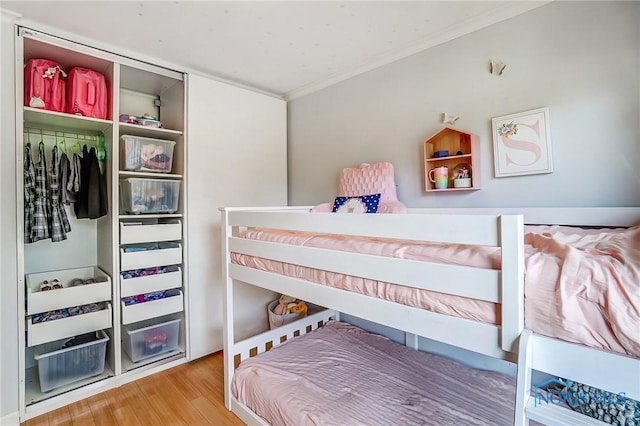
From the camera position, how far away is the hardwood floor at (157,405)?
1778 millimetres

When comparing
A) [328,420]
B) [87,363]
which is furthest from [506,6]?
[87,363]

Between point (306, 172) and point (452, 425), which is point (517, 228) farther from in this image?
point (306, 172)

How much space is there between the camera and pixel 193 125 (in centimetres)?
245

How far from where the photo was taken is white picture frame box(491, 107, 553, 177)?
1.62 meters

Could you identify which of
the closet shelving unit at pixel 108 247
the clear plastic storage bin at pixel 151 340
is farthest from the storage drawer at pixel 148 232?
the clear plastic storage bin at pixel 151 340

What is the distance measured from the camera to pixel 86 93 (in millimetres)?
2082

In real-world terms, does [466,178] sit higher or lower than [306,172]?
lower

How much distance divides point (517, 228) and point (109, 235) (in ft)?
8.28

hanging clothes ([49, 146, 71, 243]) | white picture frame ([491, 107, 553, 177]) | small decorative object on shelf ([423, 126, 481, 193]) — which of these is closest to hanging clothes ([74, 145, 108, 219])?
hanging clothes ([49, 146, 71, 243])

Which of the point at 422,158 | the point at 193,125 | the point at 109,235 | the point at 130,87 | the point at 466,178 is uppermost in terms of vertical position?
the point at 130,87

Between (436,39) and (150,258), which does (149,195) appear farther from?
(436,39)

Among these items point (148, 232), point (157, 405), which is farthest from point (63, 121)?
point (157, 405)

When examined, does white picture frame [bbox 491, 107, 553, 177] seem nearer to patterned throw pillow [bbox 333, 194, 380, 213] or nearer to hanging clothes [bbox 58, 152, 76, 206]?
patterned throw pillow [bbox 333, 194, 380, 213]

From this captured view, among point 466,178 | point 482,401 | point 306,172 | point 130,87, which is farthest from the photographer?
point 306,172
